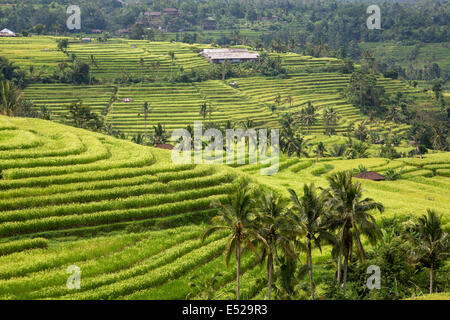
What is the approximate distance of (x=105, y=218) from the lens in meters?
34.2

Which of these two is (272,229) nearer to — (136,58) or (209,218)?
(209,218)

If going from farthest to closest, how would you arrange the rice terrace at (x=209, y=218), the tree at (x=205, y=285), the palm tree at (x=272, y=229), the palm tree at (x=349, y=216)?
the palm tree at (x=349, y=216) < the rice terrace at (x=209, y=218) < the palm tree at (x=272, y=229) < the tree at (x=205, y=285)

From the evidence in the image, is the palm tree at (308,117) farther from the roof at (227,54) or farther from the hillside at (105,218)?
the hillside at (105,218)

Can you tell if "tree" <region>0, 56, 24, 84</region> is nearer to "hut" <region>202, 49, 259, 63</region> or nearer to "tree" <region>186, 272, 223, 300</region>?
"hut" <region>202, 49, 259, 63</region>

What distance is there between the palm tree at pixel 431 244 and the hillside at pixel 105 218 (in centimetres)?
596

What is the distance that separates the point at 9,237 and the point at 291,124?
8110cm

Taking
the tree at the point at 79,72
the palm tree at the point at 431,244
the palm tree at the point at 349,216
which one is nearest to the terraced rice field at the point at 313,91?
the tree at the point at 79,72

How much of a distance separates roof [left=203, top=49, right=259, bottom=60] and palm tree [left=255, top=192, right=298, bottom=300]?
368ft

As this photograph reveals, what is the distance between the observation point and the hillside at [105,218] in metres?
28.8

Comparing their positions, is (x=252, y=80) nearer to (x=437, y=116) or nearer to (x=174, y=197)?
(x=437, y=116)

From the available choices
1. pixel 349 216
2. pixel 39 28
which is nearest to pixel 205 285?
pixel 349 216

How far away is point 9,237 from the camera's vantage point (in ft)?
103

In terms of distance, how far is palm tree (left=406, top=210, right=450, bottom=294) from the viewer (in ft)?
102

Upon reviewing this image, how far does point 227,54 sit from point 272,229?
117 meters
